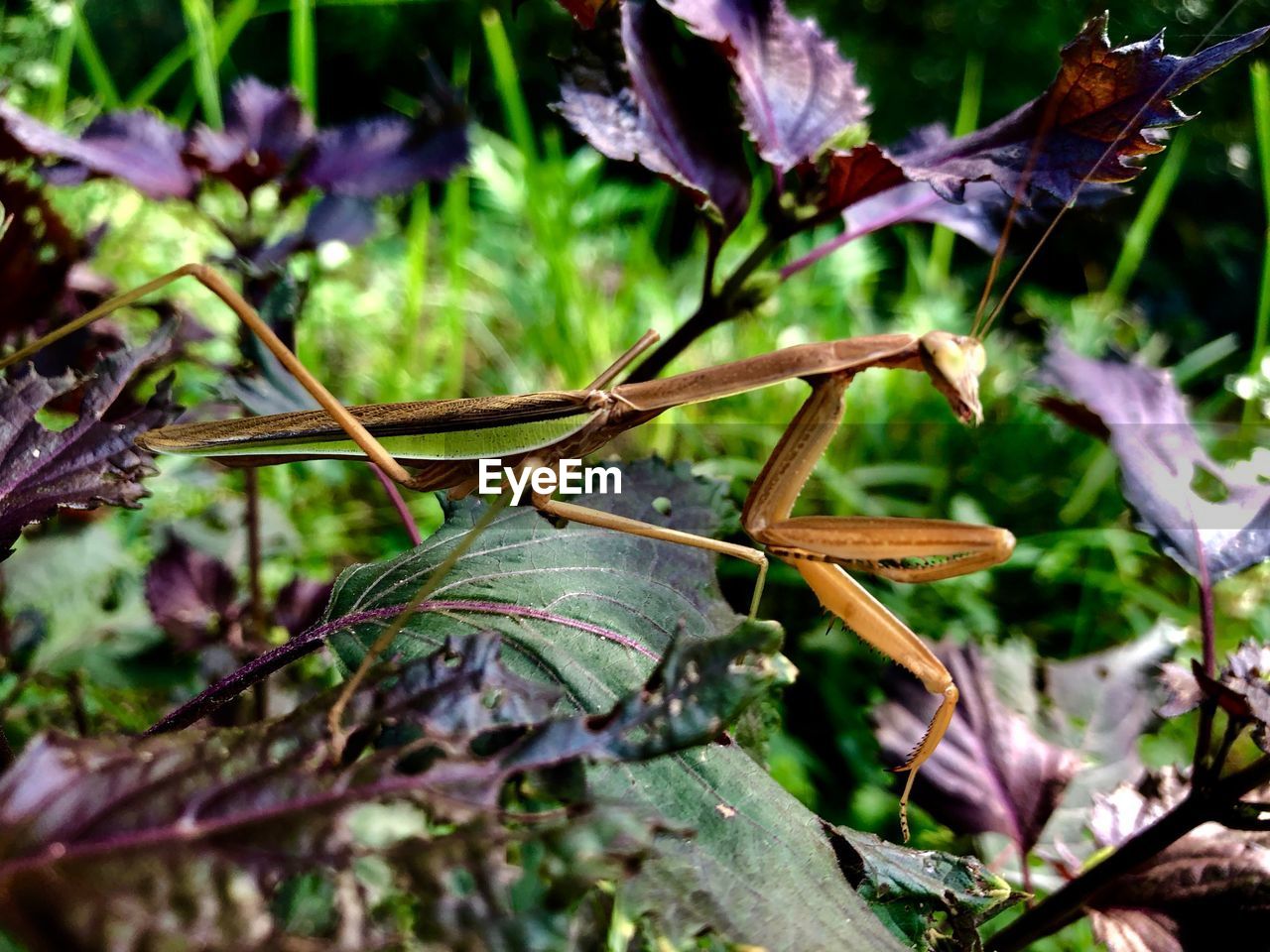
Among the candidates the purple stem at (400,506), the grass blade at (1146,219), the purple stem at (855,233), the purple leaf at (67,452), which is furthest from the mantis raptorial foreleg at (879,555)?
the grass blade at (1146,219)

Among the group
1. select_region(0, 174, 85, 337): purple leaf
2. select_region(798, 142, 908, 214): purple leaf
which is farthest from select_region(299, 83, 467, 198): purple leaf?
select_region(798, 142, 908, 214): purple leaf

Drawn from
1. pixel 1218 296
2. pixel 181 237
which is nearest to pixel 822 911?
pixel 181 237

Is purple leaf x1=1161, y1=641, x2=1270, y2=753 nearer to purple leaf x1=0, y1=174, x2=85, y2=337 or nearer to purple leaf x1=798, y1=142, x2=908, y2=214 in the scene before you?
purple leaf x1=798, y1=142, x2=908, y2=214

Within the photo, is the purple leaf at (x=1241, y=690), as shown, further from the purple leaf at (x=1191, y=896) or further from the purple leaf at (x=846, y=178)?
the purple leaf at (x=846, y=178)

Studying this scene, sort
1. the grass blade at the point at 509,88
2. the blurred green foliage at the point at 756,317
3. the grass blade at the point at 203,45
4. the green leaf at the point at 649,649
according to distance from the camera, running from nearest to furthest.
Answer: the green leaf at the point at 649,649 < the blurred green foliage at the point at 756,317 < the grass blade at the point at 203,45 < the grass blade at the point at 509,88

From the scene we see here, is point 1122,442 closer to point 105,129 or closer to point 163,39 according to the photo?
point 105,129

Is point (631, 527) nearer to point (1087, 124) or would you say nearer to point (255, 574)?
point (1087, 124)
